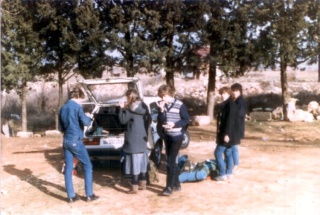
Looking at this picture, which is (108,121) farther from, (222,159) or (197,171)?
(222,159)

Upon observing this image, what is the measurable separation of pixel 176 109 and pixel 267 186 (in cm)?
203

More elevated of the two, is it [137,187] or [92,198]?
[137,187]

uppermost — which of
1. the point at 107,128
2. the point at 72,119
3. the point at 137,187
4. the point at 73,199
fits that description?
the point at 72,119

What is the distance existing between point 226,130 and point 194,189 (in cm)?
110

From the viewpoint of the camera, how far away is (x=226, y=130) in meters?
7.32

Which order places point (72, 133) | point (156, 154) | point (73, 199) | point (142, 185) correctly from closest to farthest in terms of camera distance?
point (72, 133) → point (73, 199) → point (142, 185) → point (156, 154)

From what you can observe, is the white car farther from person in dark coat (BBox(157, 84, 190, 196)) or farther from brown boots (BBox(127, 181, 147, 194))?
person in dark coat (BBox(157, 84, 190, 196))

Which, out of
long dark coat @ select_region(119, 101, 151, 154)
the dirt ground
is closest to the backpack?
the dirt ground

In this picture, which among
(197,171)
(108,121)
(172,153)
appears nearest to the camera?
(172,153)

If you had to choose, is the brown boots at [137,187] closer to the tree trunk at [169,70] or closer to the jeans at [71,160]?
the jeans at [71,160]

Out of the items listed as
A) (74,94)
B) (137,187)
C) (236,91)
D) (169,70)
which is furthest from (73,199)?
(169,70)

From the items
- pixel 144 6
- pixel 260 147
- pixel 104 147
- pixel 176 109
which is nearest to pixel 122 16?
pixel 144 6

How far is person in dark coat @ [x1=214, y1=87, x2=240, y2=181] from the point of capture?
7.29 m

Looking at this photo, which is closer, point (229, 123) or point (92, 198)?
point (92, 198)
